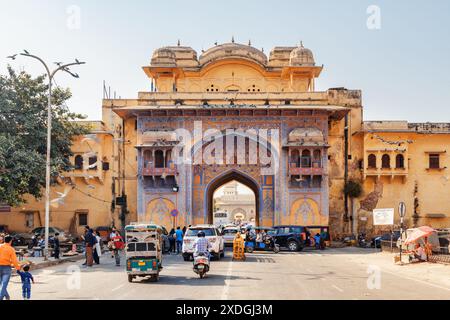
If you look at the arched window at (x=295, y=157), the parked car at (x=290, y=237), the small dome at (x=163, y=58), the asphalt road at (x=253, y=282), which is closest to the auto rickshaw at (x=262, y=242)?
the parked car at (x=290, y=237)

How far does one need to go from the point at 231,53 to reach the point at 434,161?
15.4 m

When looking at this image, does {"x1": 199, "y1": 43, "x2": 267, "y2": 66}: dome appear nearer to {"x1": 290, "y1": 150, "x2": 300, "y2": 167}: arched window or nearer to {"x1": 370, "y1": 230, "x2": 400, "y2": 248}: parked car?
{"x1": 290, "y1": 150, "x2": 300, "y2": 167}: arched window

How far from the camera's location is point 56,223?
36.9 m

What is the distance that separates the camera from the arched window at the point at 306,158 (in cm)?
3519

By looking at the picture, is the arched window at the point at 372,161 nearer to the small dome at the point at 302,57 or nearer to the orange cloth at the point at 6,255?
the small dome at the point at 302,57

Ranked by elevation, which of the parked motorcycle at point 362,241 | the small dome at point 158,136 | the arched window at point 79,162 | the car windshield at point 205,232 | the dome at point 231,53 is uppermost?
the dome at point 231,53

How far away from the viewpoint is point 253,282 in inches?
592

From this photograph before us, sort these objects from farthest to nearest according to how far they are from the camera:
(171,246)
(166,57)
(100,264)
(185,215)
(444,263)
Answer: (166,57) → (185,215) → (171,246) → (100,264) → (444,263)

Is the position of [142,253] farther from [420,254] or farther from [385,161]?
[385,161]

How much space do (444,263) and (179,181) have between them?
1819cm

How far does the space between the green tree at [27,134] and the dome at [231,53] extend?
1311 centimetres

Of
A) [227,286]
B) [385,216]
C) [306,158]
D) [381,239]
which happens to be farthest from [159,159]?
[227,286]
